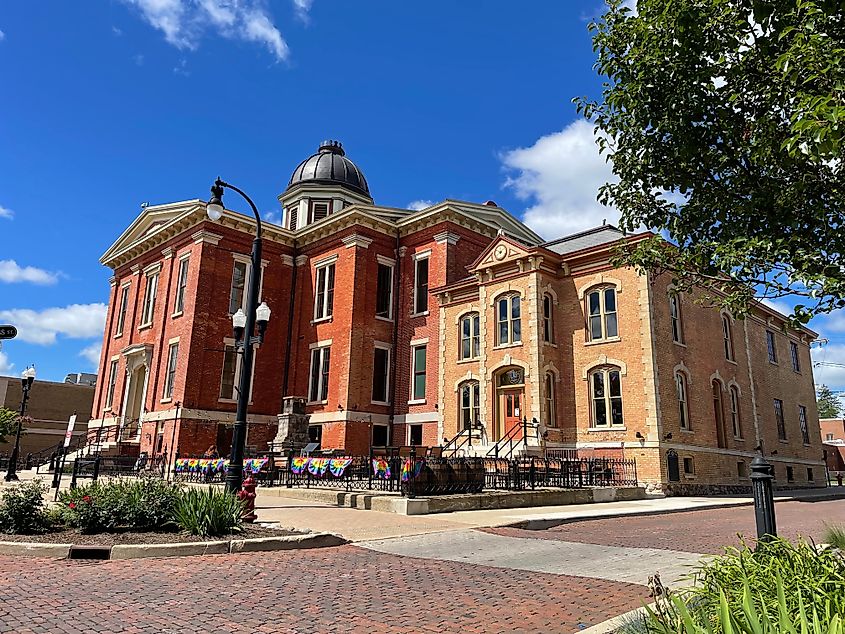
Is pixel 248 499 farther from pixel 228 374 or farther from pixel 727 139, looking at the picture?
pixel 228 374

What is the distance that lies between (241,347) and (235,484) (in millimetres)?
3110

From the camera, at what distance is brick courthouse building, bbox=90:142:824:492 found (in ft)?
78.6

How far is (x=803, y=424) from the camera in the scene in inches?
1407

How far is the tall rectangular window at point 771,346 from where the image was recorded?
3350 cm

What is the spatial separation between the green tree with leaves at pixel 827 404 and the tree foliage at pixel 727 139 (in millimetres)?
110784

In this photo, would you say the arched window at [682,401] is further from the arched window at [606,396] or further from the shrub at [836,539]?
the shrub at [836,539]

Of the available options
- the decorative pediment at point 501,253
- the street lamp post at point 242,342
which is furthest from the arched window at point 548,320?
the street lamp post at point 242,342

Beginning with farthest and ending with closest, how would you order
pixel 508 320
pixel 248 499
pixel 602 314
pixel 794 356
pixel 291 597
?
pixel 794 356 < pixel 508 320 < pixel 602 314 < pixel 248 499 < pixel 291 597

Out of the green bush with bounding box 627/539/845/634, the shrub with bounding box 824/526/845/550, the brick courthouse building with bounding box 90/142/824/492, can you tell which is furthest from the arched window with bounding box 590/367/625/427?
the green bush with bounding box 627/539/845/634

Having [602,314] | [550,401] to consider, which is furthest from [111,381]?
[602,314]

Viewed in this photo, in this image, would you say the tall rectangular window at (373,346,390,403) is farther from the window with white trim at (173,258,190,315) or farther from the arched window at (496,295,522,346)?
the window with white trim at (173,258,190,315)

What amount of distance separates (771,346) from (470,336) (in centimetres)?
1764

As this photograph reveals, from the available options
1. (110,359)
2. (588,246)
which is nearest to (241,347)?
(588,246)

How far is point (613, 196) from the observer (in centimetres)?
1077
